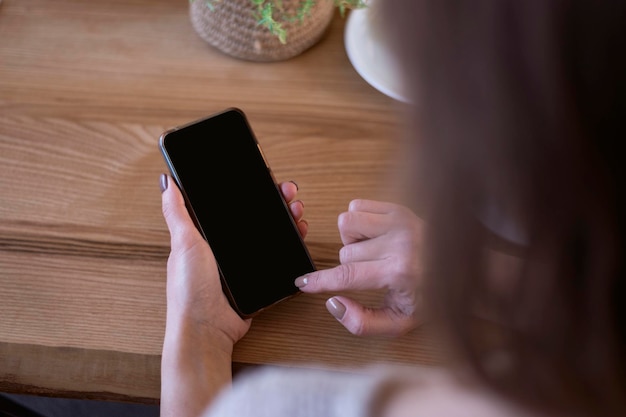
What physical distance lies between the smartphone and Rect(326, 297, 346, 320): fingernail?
41 mm

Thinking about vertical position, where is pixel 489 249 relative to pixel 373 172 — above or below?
above

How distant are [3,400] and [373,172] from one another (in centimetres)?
64

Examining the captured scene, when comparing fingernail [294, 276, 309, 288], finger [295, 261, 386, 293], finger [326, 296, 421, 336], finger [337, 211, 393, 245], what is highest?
finger [337, 211, 393, 245]

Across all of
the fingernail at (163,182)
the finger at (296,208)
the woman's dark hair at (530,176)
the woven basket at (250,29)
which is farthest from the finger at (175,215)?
the woman's dark hair at (530,176)

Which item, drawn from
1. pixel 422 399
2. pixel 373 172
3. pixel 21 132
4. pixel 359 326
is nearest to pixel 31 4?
pixel 21 132

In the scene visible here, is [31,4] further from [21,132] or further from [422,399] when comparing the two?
[422,399]

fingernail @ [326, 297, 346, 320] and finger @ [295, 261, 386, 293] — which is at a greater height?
finger @ [295, 261, 386, 293]

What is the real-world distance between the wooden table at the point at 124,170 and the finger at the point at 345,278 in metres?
0.03

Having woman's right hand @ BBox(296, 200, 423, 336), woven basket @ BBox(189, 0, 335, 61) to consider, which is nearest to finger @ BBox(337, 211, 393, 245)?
woman's right hand @ BBox(296, 200, 423, 336)

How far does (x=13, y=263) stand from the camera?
2.57 ft

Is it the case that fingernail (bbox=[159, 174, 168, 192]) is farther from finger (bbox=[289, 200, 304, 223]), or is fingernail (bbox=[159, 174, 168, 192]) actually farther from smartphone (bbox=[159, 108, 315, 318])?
finger (bbox=[289, 200, 304, 223])

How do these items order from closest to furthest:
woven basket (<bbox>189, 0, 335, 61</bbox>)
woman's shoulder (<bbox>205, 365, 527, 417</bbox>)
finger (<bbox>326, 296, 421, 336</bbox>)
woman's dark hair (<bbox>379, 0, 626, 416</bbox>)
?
woman's dark hair (<bbox>379, 0, 626, 416</bbox>)
woman's shoulder (<bbox>205, 365, 527, 417</bbox>)
finger (<bbox>326, 296, 421, 336</bbox>)
woven basket (<bbox>189, 0, 335, 61</bbox>)

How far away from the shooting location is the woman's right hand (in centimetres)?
74

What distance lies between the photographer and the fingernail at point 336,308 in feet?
2.42
